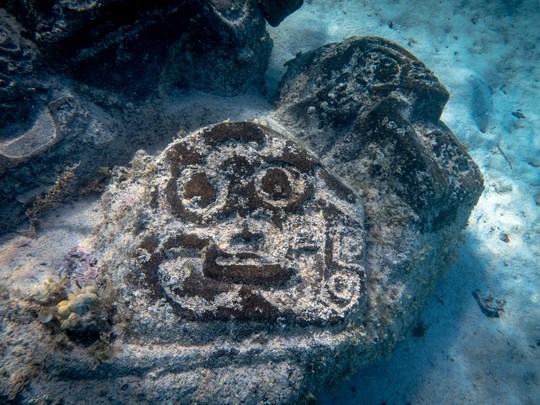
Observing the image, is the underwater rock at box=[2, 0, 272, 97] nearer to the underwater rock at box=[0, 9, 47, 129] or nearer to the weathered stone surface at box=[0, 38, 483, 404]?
the underwater rock at box=[0, 9, 47, 129]

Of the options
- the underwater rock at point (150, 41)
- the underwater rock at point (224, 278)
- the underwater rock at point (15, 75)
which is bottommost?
the underwater rock at point (224, 278)

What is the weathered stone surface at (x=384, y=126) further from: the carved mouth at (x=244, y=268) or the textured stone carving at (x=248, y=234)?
the carved mouth at (x=244, y=268)

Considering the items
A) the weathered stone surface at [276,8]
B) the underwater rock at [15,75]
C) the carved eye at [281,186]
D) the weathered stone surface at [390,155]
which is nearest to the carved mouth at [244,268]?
the carved eye at [281,186]

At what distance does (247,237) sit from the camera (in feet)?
9.06

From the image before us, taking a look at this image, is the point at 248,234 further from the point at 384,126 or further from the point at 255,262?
the point at 384,126

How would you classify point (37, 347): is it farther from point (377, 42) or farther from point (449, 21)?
point (449, 21)

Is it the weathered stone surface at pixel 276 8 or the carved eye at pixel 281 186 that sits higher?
the weathered stone surface at pixel 276 8

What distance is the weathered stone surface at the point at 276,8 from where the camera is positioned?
4430mm

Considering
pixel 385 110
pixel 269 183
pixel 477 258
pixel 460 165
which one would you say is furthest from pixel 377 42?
pixel 477 258

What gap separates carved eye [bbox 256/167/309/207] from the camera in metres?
2.96

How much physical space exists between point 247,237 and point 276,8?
11.6 ft

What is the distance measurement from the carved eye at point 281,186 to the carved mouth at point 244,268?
572 millimetres

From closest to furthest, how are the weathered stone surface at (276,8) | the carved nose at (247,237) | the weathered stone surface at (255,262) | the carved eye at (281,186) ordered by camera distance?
1. the weathered stone surface at (255,262)
2. the carved nose at (247,237)
3. the carved eye at (281,186)
4. the weathered stone surface at (276,8)

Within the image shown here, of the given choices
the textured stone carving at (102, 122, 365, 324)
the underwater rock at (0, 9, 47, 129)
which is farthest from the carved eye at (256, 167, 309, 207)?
the underwater rock at (0, 9, 47, 129)
